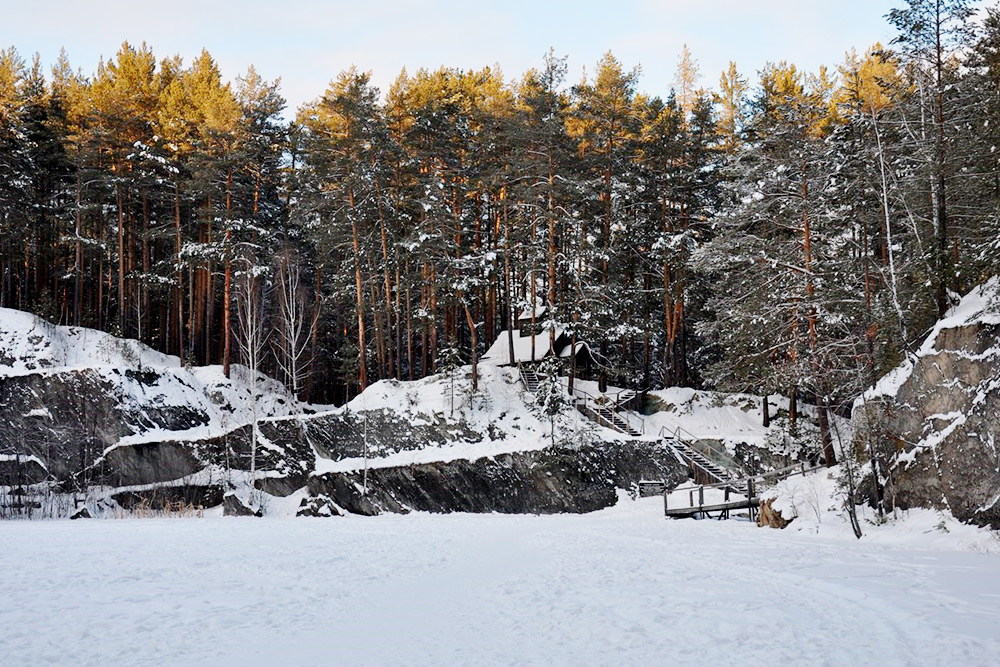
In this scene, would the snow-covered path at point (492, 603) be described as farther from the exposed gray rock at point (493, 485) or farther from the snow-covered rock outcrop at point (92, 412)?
the snow-covered rock outcrop at point (92, 412)

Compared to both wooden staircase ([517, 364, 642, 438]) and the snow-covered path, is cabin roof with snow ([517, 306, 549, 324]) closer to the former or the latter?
wooden staircase ([517, 364, 642, 438])

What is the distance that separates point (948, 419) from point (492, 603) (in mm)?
11109

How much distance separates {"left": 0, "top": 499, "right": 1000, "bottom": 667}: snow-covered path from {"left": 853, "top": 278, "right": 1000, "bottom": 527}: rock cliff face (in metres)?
2.03

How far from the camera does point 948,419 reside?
13.1 metres

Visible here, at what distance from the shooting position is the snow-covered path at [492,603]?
541 centimetres

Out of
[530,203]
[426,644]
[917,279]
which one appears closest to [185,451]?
[530,203]

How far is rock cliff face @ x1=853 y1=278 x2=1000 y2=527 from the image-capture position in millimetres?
11992

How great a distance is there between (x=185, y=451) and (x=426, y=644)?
24.3 metres

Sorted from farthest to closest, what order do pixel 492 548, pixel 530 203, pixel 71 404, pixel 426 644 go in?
pixel 530 203 < pixel 71 404 < pixel 492 548 < pixel 426 644

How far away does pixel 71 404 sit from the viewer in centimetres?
2564

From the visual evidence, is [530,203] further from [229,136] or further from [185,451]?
[185,451]

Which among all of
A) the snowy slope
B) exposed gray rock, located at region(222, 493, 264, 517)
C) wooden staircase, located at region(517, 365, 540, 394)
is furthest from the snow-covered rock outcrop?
wooden staircase, located at region(517, 365, 540, 394)

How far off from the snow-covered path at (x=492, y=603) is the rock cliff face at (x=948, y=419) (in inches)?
79.9

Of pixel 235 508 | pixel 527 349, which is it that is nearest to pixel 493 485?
pixel 235 508
